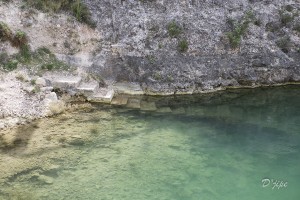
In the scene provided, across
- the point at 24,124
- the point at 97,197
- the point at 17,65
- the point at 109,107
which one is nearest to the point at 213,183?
the point at 97,197

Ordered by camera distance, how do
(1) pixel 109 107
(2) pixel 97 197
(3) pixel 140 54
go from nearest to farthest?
1. (2) pixel 97 197
2. (1) pixel 109 107
3. (3) pixel 140 54

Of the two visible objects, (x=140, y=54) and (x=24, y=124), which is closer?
(x=24, y=124)

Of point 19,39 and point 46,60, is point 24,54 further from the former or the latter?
point 46,60

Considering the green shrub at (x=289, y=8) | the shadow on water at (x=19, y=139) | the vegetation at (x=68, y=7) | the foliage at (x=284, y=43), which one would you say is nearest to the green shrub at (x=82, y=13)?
the vegetation at (x=68, y=7)

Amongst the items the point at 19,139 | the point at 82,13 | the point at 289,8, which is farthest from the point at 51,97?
the point at 289,8

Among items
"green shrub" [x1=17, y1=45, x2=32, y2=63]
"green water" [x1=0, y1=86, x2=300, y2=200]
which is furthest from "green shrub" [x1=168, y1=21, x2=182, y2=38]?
"green shrub" [x1=17, y1=45, x2=32, y2=63]

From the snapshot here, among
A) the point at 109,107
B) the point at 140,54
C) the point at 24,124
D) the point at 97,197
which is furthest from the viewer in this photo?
the point at 140,54

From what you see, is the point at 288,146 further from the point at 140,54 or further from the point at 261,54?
the point at 140,54

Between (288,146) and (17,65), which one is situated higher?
(17,65)
